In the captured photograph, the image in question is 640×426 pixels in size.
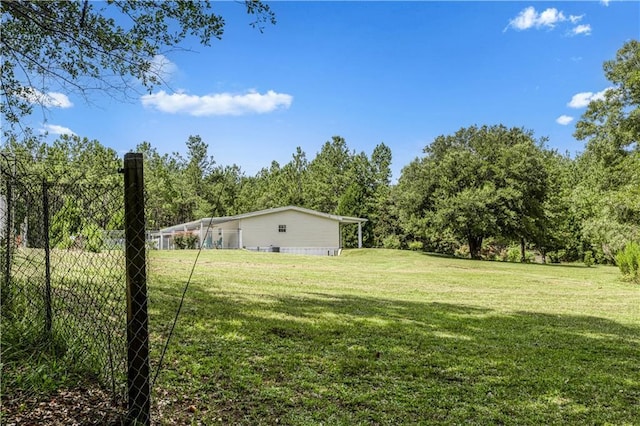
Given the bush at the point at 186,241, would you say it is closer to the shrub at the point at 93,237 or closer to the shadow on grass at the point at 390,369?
the shadow on grass at the point at 390,369

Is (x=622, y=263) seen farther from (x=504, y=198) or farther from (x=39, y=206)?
(x=39, y=206)

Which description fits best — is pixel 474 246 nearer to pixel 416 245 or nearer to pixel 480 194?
pixel 480 194

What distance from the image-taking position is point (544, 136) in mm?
48969

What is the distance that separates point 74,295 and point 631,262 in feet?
58.1

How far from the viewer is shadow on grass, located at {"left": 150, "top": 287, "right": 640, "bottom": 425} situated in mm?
3236

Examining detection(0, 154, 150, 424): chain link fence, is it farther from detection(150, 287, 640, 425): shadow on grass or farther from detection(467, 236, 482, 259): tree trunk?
detection(467, 236, 482, 259): tree trunk

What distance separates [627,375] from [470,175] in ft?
82.7

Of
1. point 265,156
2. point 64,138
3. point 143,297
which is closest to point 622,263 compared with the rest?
point 265,156

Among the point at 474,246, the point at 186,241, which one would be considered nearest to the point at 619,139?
the point at 474,246

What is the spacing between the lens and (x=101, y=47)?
4.93 m

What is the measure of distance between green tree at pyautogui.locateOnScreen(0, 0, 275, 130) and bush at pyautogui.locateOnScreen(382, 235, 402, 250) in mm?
33686

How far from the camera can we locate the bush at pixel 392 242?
38.0 m

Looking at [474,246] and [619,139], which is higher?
[619,139]

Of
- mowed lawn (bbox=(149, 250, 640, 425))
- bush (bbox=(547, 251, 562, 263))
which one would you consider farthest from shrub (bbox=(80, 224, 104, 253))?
bush (bbox=(547, 251, 562, 263))
